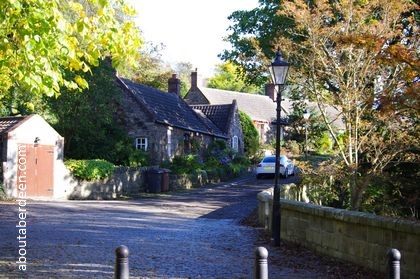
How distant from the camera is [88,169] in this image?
2452 cm

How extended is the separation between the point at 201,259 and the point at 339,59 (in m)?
9.01

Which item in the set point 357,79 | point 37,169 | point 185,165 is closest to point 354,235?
point 357,79

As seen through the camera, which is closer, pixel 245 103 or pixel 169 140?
pixel 169 140

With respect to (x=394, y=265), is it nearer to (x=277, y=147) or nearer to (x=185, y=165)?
(x=277, y=147)

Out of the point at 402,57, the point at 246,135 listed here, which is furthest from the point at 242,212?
the point at 246,135

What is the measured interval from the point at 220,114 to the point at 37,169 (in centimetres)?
2482

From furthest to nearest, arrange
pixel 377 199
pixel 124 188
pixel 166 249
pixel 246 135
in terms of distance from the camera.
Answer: pixel 246 135 < pixel 124 188 < pixel 377 199 < pixel 166 249

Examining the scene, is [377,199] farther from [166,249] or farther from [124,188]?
Answer: [124,188]

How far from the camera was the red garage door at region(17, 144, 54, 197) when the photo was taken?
22266mm

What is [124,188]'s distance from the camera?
26703mm

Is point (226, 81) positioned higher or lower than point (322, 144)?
higher

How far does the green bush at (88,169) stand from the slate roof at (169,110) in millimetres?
7942

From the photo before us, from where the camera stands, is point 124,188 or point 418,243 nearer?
point 418,243

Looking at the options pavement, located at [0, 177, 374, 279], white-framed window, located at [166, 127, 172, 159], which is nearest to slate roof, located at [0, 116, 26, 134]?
pavement, located at [0, 177, 374, 279]
